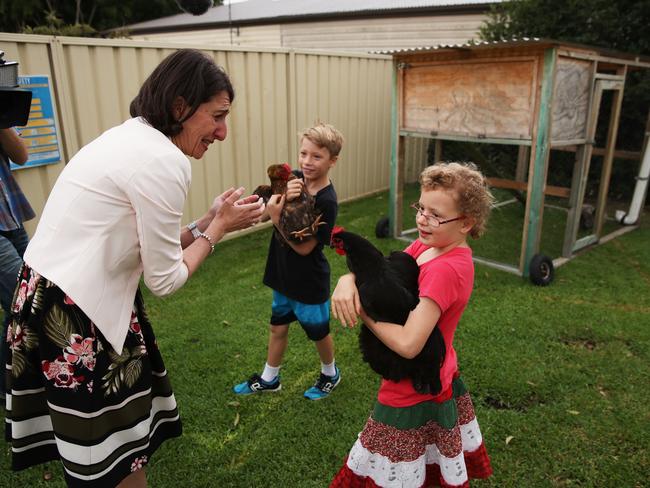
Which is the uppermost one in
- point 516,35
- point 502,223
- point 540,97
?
point 516,35

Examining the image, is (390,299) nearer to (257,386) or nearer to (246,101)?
(257,386)

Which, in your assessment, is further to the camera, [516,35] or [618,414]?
[516,35]

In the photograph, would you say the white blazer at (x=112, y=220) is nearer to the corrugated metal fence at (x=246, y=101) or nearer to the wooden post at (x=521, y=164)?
the corrugated metal fence at (x=246, y=101)

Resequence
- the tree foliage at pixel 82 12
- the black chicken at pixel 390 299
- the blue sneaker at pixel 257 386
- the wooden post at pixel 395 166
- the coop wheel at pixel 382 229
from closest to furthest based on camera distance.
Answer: the black chicken at pixel 390 299 < the blue sneaker at pixel 257 386 < the wooden post at pixel 395 166 < the coop wheel at pixel 382 229 < the tree foliage at pixel 82 12

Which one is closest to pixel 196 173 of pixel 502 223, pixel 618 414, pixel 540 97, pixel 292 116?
pixel 292 116

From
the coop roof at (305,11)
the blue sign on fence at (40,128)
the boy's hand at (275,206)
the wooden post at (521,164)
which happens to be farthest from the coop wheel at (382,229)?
the coop roof at (305,11)

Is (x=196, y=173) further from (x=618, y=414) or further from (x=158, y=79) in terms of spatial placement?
(x=618, y=414)

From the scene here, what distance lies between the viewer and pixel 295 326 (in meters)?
4.21

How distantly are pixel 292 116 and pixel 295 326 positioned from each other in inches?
161

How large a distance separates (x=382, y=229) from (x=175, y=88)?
5192 mm

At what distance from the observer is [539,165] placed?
4.88 m

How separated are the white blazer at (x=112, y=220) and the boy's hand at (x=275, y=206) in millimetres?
912

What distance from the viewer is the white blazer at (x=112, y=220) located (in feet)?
4.87

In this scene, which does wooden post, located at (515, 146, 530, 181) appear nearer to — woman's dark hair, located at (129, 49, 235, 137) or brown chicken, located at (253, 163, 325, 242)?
brown chicken, located at (253, 163, 325, 242)
